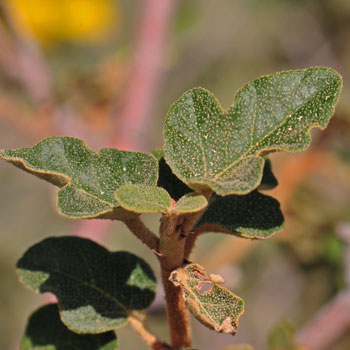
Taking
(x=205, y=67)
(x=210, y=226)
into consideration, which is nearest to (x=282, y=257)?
(x=210, y=226)

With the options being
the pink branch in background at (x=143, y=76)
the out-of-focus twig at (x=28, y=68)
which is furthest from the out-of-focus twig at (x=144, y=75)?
the out-of-focus twig at (x=28, y=68)

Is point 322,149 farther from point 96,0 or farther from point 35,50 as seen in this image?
point 96,0

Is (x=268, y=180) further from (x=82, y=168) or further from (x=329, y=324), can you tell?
(x=329, y=324)

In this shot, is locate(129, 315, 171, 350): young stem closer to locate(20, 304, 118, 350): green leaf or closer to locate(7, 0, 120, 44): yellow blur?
locate(20, 304, 118, 350): green leaf

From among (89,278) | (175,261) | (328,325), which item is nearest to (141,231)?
(175,261)

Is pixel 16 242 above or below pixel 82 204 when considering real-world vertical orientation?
below
